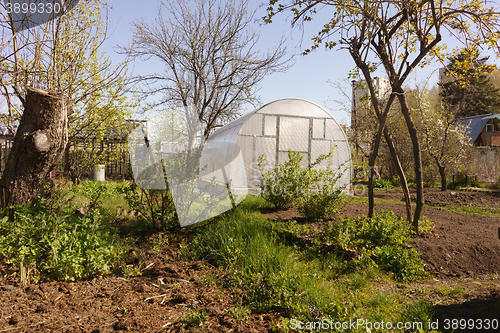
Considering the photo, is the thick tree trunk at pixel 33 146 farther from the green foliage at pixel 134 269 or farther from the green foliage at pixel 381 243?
the green foliage at pixel 381 243

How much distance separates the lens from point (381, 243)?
12.1 ft

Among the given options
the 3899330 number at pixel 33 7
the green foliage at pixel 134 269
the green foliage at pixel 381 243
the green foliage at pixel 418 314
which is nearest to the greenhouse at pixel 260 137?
the 3899330 number at pixel 33 7

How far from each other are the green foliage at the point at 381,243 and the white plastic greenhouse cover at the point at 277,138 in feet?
16.6

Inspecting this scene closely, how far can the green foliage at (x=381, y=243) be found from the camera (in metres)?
3.36

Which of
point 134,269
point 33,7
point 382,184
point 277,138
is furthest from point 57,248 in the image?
point 382,184

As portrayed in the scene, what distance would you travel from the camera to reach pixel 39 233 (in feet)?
9.98

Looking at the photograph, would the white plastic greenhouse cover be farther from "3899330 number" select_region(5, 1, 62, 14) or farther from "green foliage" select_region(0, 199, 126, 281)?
"green foliage" select_region(0, 199, 126, 281)

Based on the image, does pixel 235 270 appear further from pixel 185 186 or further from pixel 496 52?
pixel 496 52

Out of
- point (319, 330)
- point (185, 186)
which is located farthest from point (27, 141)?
point (319, 330)

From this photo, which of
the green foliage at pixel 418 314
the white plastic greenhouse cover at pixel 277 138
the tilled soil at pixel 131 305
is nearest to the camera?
the tilled soil at pixel 131 305

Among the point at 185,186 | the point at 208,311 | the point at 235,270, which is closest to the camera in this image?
the point at 208,311

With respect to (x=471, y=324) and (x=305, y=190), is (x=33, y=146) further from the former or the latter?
(x=471, y=324)

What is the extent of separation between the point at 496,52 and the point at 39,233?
6054mm

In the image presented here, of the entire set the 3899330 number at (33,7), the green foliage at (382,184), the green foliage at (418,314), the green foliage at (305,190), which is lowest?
the green foliage at (418,314)
